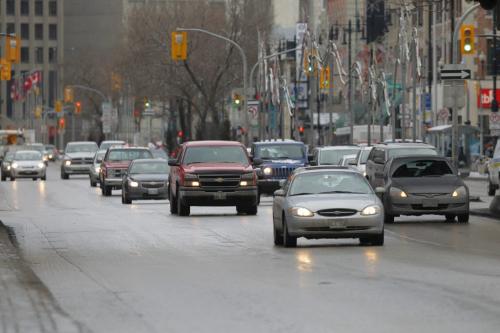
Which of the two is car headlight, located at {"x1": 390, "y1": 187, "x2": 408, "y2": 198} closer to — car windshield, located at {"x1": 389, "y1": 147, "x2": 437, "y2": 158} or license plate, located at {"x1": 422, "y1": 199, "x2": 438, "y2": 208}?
license plate, located at {"x1": 422, "y1": 199, "x2": 438, "y2": 208}

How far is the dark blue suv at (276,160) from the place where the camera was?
52.8 metres

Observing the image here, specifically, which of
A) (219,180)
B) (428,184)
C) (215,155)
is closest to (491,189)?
(215,155)

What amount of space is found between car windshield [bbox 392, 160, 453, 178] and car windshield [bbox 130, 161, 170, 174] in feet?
54.1

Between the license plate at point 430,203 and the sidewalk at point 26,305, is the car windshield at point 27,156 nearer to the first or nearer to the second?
the license plate at point 430,203

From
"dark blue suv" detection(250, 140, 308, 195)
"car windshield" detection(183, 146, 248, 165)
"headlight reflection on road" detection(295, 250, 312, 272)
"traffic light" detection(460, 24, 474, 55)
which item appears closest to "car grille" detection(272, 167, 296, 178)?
"dark blue suv" detection(250, 140, 308, 195)

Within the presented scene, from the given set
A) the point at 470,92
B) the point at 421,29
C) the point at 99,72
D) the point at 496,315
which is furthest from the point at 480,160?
the point at 99,72

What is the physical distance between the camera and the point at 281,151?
54.0 metres

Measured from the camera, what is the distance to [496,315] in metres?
16.1

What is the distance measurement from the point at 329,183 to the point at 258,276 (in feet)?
24.6

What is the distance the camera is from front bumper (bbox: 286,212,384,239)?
27.4 m

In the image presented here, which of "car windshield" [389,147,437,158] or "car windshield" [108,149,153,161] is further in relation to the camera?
"car windshield" [108,149,153,161]

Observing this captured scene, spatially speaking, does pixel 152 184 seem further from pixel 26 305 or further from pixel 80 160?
pixel 80 160

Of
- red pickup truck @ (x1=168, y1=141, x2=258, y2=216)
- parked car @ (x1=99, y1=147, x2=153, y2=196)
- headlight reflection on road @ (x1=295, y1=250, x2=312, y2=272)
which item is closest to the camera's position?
headlight reflection on road @ (x1=295, y1=250, x2=312, y2=272)

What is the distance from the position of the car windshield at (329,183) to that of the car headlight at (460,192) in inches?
261
